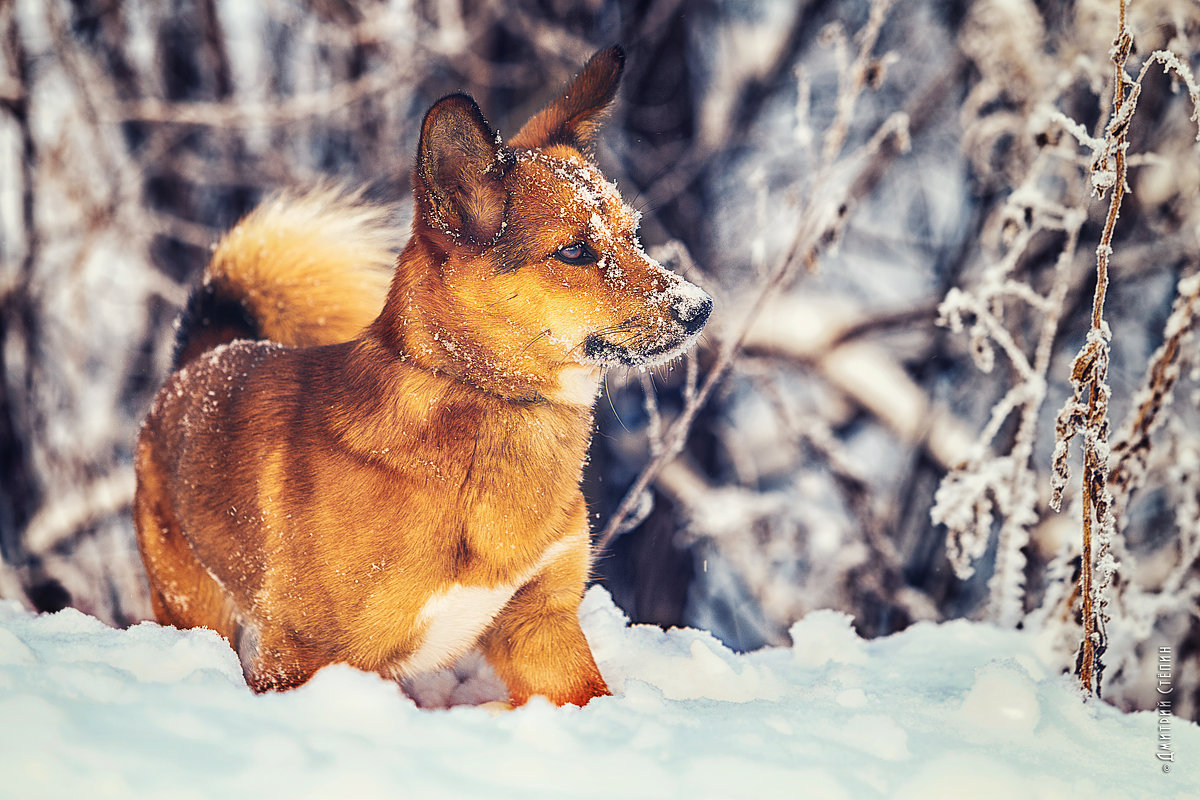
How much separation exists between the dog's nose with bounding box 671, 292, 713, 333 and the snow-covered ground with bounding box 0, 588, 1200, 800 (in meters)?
0.55

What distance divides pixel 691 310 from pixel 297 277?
34.2 inches

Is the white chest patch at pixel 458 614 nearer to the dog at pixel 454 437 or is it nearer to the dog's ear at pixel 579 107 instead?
the dog at pixel 454 437

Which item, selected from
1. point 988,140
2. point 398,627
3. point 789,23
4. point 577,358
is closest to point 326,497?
point 398,627

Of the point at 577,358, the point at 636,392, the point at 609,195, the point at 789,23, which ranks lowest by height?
the point at 636,392

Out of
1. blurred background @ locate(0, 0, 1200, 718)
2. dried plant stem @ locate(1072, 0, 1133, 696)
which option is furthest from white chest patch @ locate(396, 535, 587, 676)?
blurred background @ locate(0, 0, 1200, 718)

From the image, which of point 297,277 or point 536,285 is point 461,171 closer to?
point 536,285

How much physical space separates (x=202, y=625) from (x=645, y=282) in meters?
0.88

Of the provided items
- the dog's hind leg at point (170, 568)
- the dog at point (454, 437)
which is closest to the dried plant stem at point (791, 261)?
the dog at point (454, 437)

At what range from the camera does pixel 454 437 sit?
122 centimetres

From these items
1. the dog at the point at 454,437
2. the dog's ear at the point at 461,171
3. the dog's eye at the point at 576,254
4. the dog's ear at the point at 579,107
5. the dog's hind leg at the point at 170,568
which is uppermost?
the dog's ear at the point at 579,107

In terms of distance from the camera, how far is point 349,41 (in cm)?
386

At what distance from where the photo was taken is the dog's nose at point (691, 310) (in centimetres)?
125

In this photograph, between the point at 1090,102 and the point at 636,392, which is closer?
the point at 1090,102

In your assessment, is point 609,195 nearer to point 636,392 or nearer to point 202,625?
point 202,625
